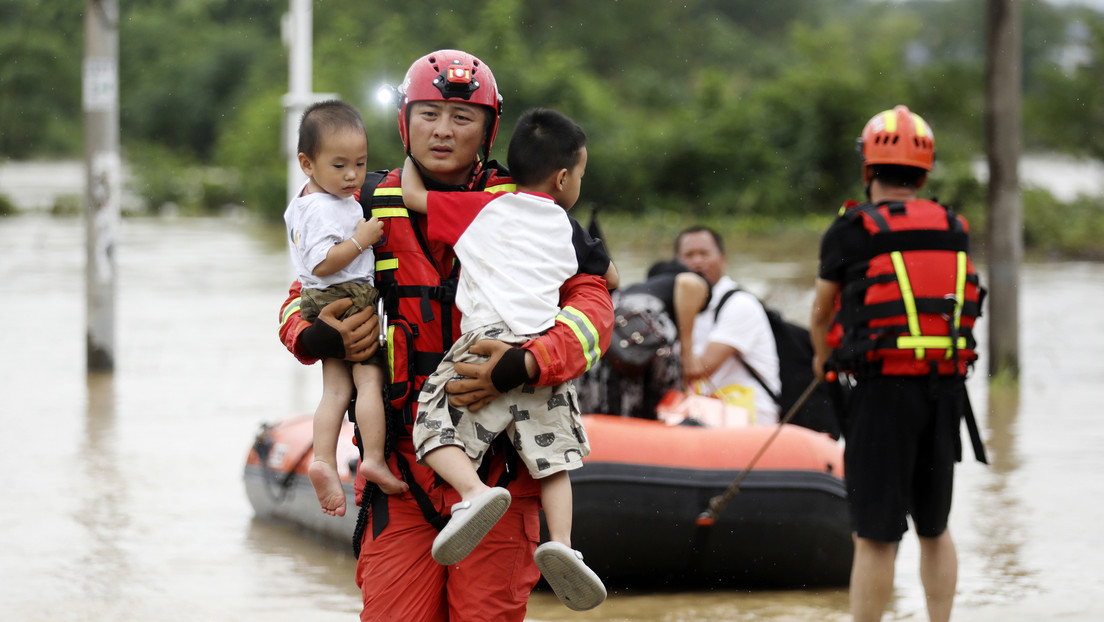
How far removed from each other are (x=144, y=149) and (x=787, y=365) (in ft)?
239

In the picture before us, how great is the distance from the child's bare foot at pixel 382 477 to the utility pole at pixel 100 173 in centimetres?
1020

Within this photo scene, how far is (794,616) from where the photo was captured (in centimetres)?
587

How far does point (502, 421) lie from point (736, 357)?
3.86 meters

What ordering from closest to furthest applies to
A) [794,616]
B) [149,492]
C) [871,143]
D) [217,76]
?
[871,143]
[794,616]
[149,492]
[217,76]

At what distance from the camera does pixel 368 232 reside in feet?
11.1

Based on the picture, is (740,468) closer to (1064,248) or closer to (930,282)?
(930,282)

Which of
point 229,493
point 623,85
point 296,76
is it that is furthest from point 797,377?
point 623,85

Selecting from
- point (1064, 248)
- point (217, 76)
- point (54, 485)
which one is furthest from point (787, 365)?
point (217, 76)

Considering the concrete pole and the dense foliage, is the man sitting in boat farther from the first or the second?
the dense foliage

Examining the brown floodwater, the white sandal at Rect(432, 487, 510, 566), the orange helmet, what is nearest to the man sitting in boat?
the brown floodwater

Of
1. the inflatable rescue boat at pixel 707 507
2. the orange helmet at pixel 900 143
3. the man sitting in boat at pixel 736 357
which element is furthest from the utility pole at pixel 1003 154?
the orange helmet at pixel 900 143

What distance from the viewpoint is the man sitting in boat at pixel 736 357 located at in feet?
22.7

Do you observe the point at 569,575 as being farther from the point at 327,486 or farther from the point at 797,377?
the point at 797,377

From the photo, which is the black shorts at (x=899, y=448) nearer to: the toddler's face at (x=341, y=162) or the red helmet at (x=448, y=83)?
the red helmet at (x=448, y=83)
